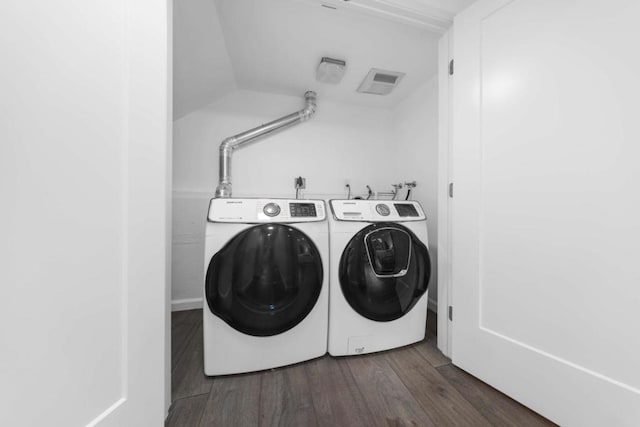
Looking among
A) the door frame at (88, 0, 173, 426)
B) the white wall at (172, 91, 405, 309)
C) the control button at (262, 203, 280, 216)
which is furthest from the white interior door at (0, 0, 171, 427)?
the white wall at (172, 91, 405, 309)

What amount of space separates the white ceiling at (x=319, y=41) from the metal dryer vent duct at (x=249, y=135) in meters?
0.18

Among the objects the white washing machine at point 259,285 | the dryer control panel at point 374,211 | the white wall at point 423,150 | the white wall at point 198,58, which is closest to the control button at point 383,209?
the dryer control panel at point 374,211

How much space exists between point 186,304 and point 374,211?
1.71 m

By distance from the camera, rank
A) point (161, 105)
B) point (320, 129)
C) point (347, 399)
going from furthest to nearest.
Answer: point (320, 129) → point (347, 399) → point (161, 105)

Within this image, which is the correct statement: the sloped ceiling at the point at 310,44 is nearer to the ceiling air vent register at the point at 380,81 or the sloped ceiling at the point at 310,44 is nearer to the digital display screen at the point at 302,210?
the ceiling air vent register at the point at 380,81

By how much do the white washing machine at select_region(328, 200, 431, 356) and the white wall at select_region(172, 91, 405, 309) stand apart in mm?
967

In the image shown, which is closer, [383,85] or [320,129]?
[383,85]

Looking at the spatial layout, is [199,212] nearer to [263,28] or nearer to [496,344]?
[263,28]

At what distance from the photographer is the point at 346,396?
951mm

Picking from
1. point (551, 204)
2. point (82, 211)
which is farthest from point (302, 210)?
→ point (551, 204)

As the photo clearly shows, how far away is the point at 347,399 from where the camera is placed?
94 cm

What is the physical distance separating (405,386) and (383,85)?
2183mm

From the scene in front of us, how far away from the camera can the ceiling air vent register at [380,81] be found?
1768 millimetres

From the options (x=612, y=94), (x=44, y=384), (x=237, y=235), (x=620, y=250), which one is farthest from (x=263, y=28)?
(x=620, y=250)
